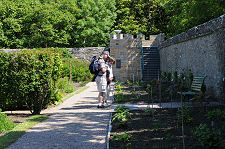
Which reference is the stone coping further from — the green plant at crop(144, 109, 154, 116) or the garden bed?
the green plant at crop(144, 109, 154, 116)

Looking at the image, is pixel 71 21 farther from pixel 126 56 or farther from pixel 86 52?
pixel 126 56

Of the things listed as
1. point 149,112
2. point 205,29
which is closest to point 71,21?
point 205,29

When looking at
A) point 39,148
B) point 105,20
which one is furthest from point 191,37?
point 105,20

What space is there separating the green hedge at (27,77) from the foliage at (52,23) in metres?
19.9

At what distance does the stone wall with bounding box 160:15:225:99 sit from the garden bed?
5.39 ft

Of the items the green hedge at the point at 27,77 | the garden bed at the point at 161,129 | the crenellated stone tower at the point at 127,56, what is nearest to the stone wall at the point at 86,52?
the crenellated stone tower at the point at 127,56

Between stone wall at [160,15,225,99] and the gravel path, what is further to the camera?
stone wall at [160,15,225,99]

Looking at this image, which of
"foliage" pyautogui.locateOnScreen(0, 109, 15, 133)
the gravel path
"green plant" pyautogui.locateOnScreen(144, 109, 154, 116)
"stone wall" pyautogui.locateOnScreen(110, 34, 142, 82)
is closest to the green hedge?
the gravel path

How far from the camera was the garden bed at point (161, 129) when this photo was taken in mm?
4031

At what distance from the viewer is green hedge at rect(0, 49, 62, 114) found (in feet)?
24.0

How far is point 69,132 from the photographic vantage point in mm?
5355

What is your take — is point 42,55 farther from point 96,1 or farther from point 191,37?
point 96,1

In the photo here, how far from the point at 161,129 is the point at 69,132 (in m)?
1.92

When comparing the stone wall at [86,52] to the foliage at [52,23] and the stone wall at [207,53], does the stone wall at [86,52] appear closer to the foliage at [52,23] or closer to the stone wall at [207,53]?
the foliage at [52,23]
